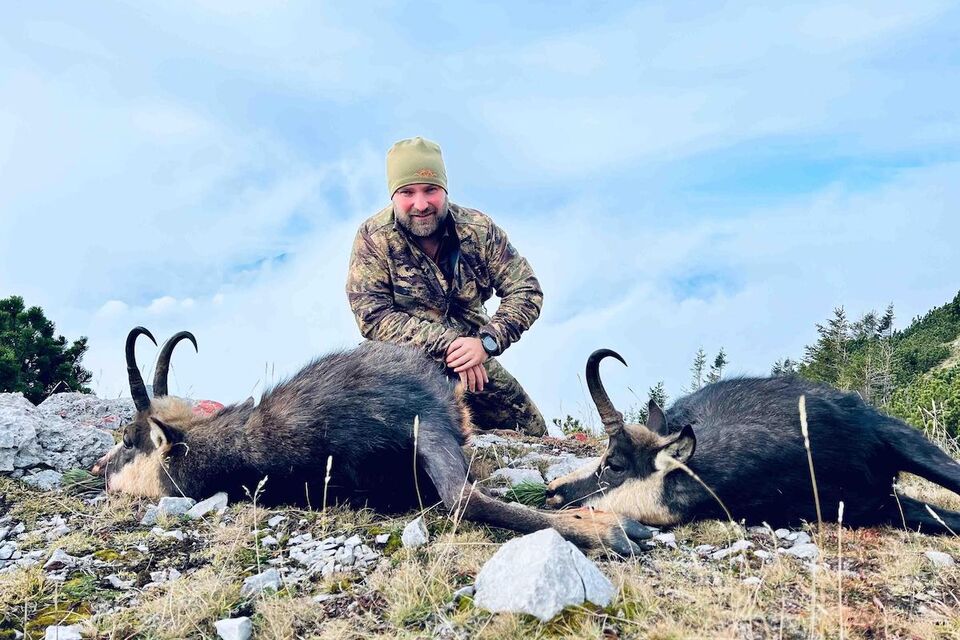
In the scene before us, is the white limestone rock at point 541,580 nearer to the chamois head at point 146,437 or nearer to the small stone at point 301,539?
the small stone at point 301,539

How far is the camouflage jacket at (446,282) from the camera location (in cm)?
845

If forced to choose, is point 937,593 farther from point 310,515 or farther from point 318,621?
point 310,515

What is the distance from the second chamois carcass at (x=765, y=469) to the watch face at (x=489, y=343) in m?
2.55

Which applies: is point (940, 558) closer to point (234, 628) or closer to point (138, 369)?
point (234, 628)

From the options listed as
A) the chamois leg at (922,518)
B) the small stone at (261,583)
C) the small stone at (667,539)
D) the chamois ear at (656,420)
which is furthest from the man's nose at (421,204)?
the chamois leg at (922,518)

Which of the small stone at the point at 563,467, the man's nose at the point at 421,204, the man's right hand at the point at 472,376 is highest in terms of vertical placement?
the man's nose at the point at 421,204

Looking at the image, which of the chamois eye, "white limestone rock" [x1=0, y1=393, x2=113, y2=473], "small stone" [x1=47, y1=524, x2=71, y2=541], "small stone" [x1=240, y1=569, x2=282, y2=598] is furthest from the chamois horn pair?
the chamois eye

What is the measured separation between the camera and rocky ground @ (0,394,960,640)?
11.8 feet

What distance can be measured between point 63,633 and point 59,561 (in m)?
1.16

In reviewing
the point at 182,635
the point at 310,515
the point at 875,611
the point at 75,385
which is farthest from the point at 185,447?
the point at 75,385

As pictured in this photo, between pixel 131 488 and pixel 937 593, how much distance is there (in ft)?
19.3

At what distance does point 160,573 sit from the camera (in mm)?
4707

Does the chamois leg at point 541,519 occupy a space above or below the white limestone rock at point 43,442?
below

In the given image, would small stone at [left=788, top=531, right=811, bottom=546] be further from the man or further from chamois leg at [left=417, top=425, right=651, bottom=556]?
the man
